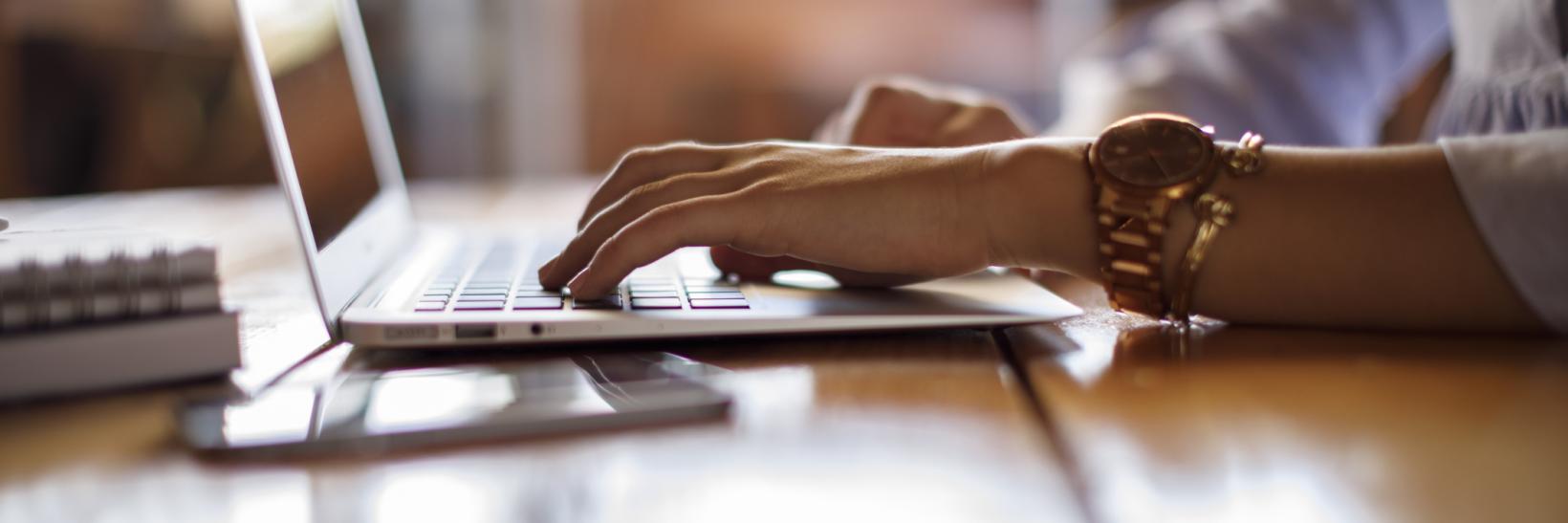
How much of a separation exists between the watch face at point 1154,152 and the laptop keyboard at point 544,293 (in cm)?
21

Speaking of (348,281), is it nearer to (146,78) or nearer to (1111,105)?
(1111,105)

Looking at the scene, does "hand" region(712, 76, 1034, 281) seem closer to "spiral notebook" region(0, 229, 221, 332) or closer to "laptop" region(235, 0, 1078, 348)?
"laptop" region(235, 0, 1078, 348)

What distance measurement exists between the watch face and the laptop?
0.08 metres

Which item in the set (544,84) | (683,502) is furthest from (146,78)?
(683,502)

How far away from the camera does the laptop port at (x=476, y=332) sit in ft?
1.63

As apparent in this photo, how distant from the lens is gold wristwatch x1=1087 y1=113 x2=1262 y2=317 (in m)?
0.56

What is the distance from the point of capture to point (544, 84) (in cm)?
404

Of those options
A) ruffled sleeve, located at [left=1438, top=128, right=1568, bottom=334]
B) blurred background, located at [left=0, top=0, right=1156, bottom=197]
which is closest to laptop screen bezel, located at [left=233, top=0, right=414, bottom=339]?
ruffled sleeve, located at [left=1438, top=128, right=1568, bottom=334]

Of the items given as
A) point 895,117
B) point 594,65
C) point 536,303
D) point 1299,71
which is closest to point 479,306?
point 536,303

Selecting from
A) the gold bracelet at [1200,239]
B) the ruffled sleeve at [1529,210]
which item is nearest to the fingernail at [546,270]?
the gold bracelet at [1200,239]

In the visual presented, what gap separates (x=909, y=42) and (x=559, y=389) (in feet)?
13.4

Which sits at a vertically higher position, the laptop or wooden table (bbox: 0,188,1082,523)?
the laptop

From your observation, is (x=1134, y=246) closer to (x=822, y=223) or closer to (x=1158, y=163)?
(x=1158, y=163)

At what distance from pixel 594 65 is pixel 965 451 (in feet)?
13.0
